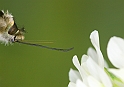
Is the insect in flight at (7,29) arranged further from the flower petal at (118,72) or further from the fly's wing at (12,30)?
the flower petal at (118,72)

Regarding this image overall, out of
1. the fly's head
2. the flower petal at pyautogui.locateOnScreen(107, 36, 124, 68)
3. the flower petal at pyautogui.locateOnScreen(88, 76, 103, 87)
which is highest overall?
the fly's head

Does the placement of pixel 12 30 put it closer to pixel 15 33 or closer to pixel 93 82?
pixel 15 33

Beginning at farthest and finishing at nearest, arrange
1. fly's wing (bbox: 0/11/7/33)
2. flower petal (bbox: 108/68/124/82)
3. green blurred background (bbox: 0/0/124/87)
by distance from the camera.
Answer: green blurred background (bbox: 0/0/124/87) → fly's wing (bbox: 0/11/7/33) → flower petal (bbox: 108/68/124/82)

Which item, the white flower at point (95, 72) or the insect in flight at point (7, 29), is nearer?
the white flower at point (95, 72)

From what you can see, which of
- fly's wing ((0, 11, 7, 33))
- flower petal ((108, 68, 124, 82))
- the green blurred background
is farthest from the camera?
the green blurred background

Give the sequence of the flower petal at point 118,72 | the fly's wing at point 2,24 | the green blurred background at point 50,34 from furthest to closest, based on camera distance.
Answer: the green blurred background at point 50,34 → the fly's wing at point 2,24 → the flower petal at point 118,72

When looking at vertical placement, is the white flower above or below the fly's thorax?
below

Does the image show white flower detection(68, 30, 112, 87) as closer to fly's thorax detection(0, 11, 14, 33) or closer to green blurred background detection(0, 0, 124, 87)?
fly's thorax detection(0, 11, 14, 33)

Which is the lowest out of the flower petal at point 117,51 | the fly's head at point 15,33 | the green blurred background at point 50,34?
the flower petal at point 117,51

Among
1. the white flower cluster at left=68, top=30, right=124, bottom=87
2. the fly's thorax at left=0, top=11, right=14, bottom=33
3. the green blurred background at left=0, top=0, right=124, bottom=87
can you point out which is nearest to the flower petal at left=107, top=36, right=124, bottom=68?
the white flower cluster at left=68, top=30, right=124, bottom=87

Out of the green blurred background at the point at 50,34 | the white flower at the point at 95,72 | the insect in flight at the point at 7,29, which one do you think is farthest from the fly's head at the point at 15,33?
the green blurred background at the point at 50,34
